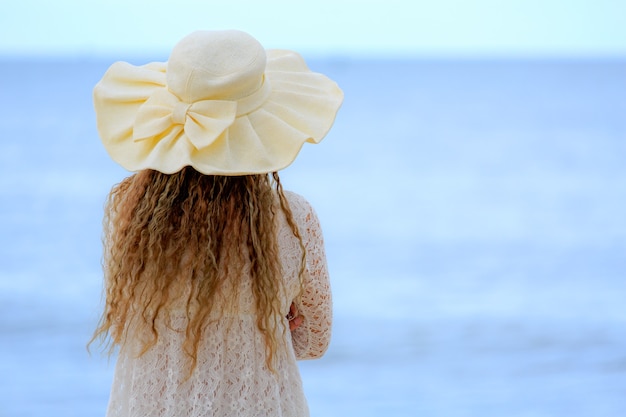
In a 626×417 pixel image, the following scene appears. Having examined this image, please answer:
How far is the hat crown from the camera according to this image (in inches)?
64.8

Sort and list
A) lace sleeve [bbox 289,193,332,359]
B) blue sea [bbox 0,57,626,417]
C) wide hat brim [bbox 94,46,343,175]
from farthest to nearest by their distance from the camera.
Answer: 1. blue sea [bbox 0,57,626,417]
2. lace sleeve [bbox 289,193,332,359]
3. wide hat brim [bbox 94,46,343,175]

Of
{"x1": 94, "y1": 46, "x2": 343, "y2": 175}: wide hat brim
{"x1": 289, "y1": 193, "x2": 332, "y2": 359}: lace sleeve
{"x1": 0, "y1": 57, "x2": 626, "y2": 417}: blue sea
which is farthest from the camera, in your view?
{"x1": 0, "y1": 57, "x2": 626, "y2": 417}: blue sea

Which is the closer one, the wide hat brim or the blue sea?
the wide hat brim

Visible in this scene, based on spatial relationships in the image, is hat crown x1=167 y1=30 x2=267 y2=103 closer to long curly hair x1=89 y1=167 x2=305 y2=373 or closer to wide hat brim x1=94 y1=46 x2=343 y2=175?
wide hat brim x1=94 y1=46 x2=343 y2=175

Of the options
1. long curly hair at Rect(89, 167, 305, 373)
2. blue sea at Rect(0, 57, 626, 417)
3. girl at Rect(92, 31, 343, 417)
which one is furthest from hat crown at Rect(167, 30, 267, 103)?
blue sea at Rect(0, 57, 626, 417)

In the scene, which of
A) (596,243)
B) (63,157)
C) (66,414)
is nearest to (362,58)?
(63,157)

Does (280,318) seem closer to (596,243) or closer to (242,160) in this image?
(242,160)

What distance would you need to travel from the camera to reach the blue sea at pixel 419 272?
14.5ft

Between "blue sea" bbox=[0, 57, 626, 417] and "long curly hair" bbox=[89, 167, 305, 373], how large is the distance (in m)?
0.73

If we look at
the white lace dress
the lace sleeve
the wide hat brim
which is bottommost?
the white lace dress

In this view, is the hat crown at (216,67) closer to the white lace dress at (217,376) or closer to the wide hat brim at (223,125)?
the wide hat brim at (223,125)

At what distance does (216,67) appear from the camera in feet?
5.43

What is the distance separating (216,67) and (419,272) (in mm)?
4676

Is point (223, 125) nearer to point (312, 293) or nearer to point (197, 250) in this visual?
point (197, 250)
